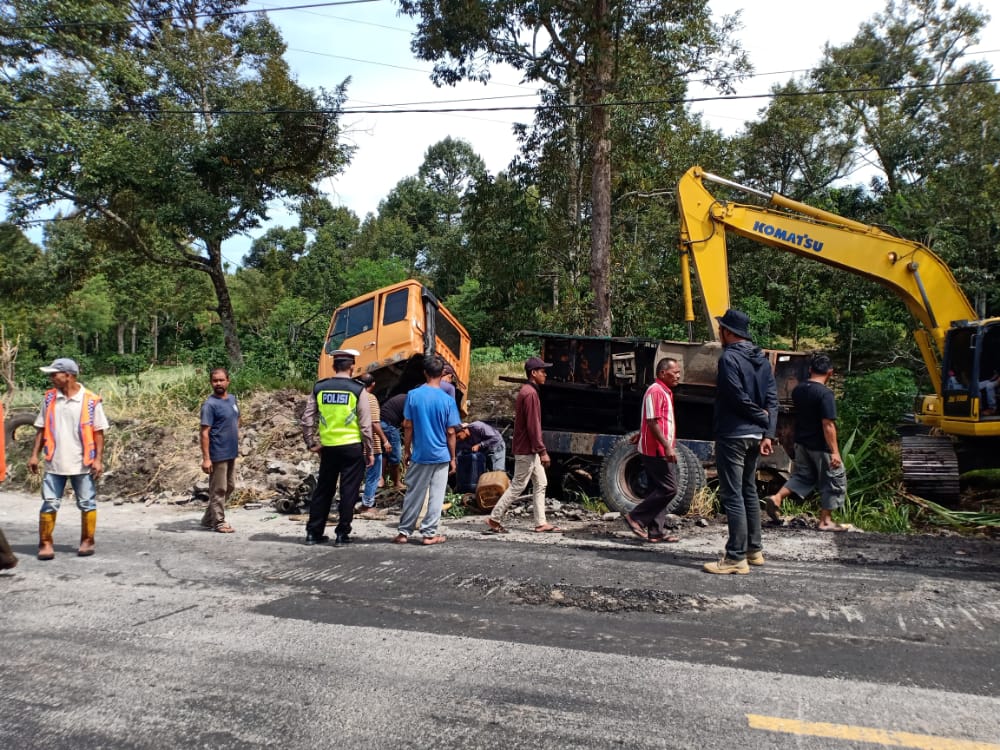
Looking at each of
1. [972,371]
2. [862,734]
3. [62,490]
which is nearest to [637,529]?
[862,734]

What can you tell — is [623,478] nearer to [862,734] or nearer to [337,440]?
[337,440]

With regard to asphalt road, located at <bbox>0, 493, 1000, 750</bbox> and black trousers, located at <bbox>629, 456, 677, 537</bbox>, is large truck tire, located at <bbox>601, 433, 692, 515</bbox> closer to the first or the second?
black trousers, located at <bbox>629, 456, 677, 537</bbox>

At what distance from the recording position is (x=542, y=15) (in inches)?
600

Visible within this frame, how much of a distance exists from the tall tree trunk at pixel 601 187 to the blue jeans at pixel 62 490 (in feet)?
Result: 33.6

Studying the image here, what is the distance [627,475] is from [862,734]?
5.63 meters

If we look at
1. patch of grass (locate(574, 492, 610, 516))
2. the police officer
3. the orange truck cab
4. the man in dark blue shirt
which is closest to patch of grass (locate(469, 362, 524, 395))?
the orange truck cab

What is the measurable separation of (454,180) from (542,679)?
203 ft

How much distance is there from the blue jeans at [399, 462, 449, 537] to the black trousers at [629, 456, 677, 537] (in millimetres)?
1889

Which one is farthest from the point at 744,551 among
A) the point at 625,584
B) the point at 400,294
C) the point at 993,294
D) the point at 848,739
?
the point at 993,294

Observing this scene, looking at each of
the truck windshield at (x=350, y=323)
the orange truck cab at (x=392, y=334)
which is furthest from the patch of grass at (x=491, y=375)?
the truck windshield at (x=350, y=323)

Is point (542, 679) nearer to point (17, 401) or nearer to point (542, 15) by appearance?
point (542, 15)

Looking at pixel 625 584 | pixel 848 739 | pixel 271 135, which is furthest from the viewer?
pixel 271 135

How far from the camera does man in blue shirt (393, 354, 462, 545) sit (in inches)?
269

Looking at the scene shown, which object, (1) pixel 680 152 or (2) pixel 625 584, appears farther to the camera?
(1) pixel 680 152
